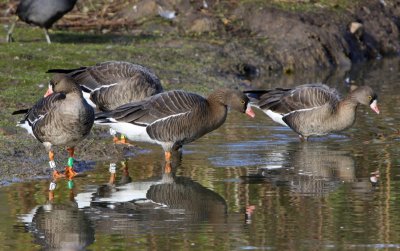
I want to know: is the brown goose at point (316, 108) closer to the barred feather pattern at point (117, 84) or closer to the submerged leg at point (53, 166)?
the barred feather pattern at point (117, 84)

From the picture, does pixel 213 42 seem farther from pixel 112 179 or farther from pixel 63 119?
pixel 112 179

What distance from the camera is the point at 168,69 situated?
2139 cm

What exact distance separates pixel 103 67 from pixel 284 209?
5933mm

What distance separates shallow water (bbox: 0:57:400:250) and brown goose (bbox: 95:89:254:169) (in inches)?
16.1

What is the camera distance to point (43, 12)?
77.7 ft

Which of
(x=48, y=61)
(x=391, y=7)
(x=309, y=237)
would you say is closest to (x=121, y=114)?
(x=309, y=237)

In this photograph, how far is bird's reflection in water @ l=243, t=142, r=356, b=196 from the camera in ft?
40.2

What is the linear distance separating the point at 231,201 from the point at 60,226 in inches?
84.8

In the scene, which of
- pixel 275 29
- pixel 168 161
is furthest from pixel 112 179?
pixel 275 29

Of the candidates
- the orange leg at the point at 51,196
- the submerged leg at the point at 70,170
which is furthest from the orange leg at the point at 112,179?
the orange leg at the point at 51,196

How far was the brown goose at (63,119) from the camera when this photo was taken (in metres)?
12.6

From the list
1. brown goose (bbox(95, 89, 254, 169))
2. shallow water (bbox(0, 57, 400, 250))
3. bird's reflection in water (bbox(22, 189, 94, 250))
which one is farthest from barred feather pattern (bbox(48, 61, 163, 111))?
bird's reflection in water (bbox(22, 189, 94, 250))

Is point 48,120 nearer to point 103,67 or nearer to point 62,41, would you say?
point 103,67

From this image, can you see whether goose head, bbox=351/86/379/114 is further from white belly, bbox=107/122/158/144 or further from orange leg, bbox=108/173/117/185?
orange leg, bbox=108/173/117/185
